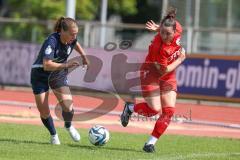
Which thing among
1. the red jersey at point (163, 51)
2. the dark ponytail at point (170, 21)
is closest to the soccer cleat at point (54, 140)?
the red jersey at point (163, 51)

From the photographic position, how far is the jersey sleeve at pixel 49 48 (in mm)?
11641

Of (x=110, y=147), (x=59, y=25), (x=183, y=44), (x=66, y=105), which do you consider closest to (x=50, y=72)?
(x=66, y=105)

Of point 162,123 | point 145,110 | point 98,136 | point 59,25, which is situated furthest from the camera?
point 145,110

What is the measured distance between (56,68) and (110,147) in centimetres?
169

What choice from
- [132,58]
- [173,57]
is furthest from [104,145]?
[132,58]

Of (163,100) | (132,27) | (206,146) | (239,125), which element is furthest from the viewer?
(132,27)

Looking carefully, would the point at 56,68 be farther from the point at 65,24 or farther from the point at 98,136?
the point at 98,136

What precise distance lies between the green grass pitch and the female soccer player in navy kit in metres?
0.53

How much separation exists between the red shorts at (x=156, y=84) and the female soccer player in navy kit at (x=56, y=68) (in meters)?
1.09

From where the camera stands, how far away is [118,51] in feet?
81.0

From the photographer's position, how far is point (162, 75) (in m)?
12.0

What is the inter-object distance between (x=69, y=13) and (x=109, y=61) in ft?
6.59

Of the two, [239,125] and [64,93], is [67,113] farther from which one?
[239,125]

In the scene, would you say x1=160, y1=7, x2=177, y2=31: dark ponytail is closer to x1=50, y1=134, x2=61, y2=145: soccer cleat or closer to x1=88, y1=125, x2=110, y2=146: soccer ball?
x1=88, y1=125, x2=110, y2=146: soccer ball
